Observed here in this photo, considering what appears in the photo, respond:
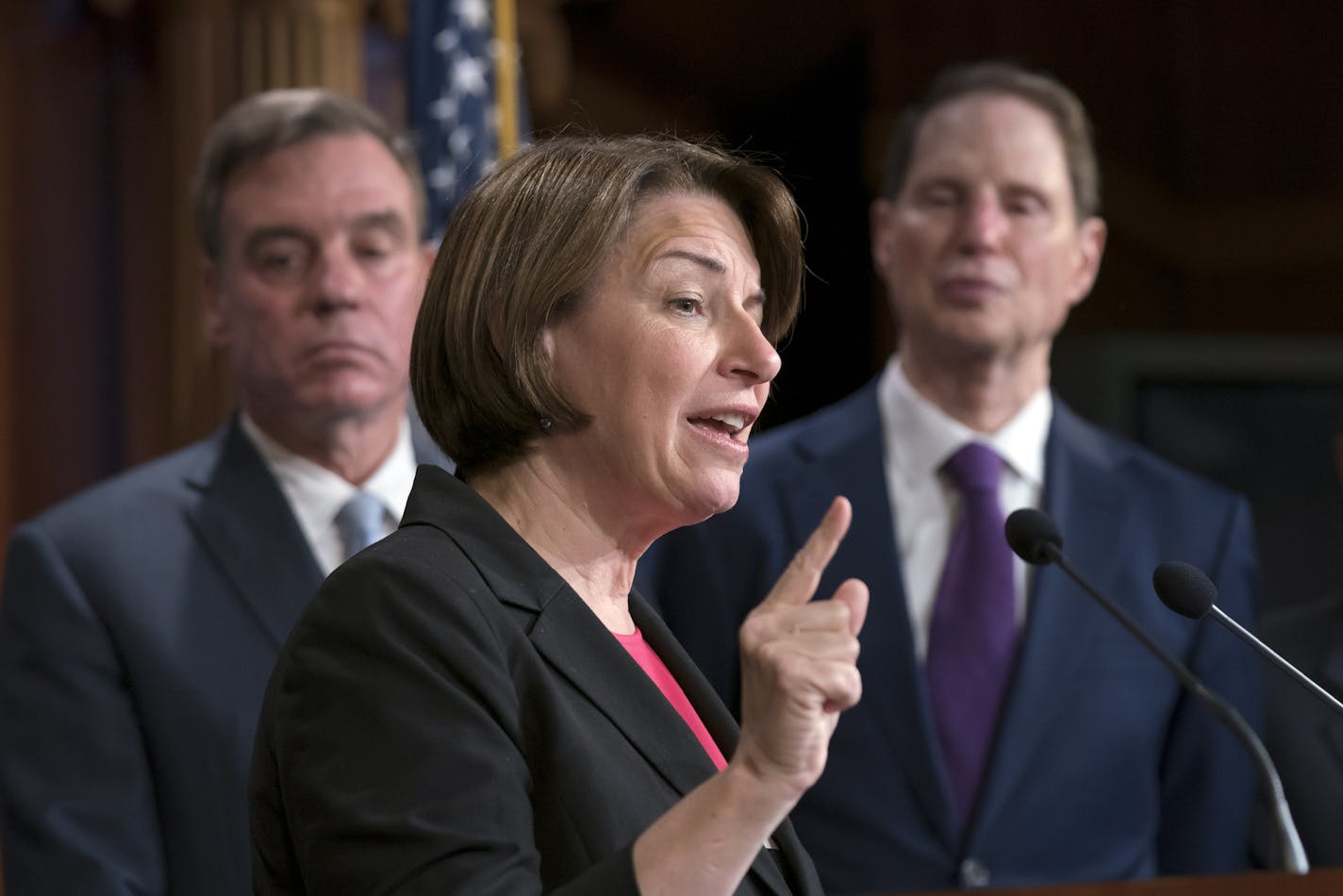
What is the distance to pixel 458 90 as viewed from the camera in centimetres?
360

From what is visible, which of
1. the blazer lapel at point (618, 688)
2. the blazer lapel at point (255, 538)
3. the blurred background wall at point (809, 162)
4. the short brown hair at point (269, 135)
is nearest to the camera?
the blazer lapel at point (618, 688)

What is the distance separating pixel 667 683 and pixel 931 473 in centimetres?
146

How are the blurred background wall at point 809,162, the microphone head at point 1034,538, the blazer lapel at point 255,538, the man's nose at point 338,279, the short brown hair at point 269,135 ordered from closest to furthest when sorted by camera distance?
the microphone head at point 1034,538, the blazer lapel at point 255,538, the man's nose at point 338,279, the short brown hair at point 269,135, the blurred background wall at point 809,162

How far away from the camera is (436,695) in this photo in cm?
120

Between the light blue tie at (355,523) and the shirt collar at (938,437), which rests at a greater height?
the shirt collar at (938,437)

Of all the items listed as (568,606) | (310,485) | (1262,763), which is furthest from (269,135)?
(1262,763)

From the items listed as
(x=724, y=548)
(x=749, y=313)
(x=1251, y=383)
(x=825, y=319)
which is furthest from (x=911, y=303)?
(x=749, y=313)

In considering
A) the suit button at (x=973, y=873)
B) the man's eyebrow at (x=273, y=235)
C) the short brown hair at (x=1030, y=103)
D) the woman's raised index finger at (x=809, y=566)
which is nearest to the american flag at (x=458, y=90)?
the man's eyebrow at (x=273, y=235)

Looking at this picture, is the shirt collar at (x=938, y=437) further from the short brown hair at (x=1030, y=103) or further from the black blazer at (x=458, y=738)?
the black blazer at (x=458, y=738)

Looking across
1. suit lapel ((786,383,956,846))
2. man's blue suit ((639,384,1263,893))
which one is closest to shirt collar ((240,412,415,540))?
man's blue suit ((639,384,1263,893))

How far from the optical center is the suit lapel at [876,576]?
2678mm

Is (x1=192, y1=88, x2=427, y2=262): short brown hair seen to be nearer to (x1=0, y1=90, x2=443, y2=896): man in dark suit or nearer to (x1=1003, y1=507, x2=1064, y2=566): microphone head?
(x1=0, y1=90, x2=443, y2=896): man in dark suit

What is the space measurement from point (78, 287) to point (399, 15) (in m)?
0.97

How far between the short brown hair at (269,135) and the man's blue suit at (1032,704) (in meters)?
0.82
